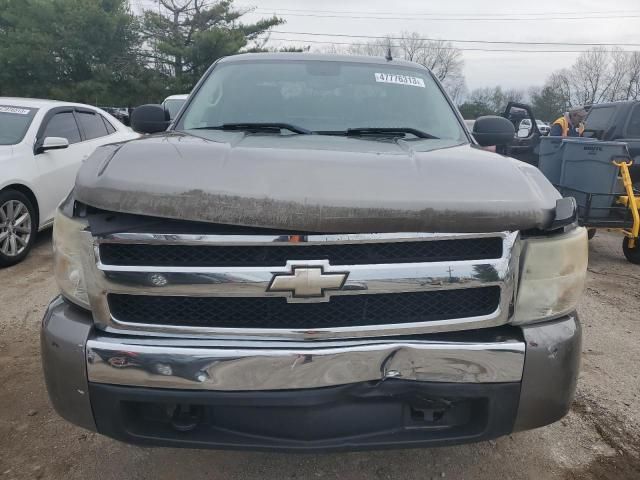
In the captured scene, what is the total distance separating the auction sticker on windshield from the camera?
3219 mm

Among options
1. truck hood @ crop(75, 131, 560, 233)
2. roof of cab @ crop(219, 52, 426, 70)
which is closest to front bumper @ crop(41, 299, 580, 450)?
truck hood @ crop(75, 131, 560, 233)

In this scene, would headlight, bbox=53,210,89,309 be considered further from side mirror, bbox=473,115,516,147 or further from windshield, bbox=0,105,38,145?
windshield, bbox=0,105,38,145

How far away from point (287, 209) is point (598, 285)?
4.82m

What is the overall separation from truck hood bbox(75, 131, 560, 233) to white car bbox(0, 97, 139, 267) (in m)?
4.02

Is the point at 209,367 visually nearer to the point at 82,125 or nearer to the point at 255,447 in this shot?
the point at 255,447

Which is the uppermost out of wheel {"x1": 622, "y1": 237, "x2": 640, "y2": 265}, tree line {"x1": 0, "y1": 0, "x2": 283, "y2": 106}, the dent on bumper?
tree line {"x1": 0, "y1": 0, "x2": 283, "y2": 106}

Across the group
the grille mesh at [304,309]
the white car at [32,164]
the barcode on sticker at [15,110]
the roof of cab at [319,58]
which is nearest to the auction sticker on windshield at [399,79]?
the roof of cab at [319,58]

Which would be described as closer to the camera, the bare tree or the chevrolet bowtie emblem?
the chevrolet bowtie emblem

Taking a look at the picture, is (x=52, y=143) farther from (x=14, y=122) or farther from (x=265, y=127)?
(x=265, y=127)

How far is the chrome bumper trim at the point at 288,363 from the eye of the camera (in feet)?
5.48

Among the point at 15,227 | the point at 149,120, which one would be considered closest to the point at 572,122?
the point at 149,120

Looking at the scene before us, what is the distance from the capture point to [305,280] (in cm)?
166

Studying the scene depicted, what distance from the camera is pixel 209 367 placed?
5.47ft

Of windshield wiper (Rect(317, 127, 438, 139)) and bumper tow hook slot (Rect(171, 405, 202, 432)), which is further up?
windshield wiper (Rect(317, 127, 438, 139))
